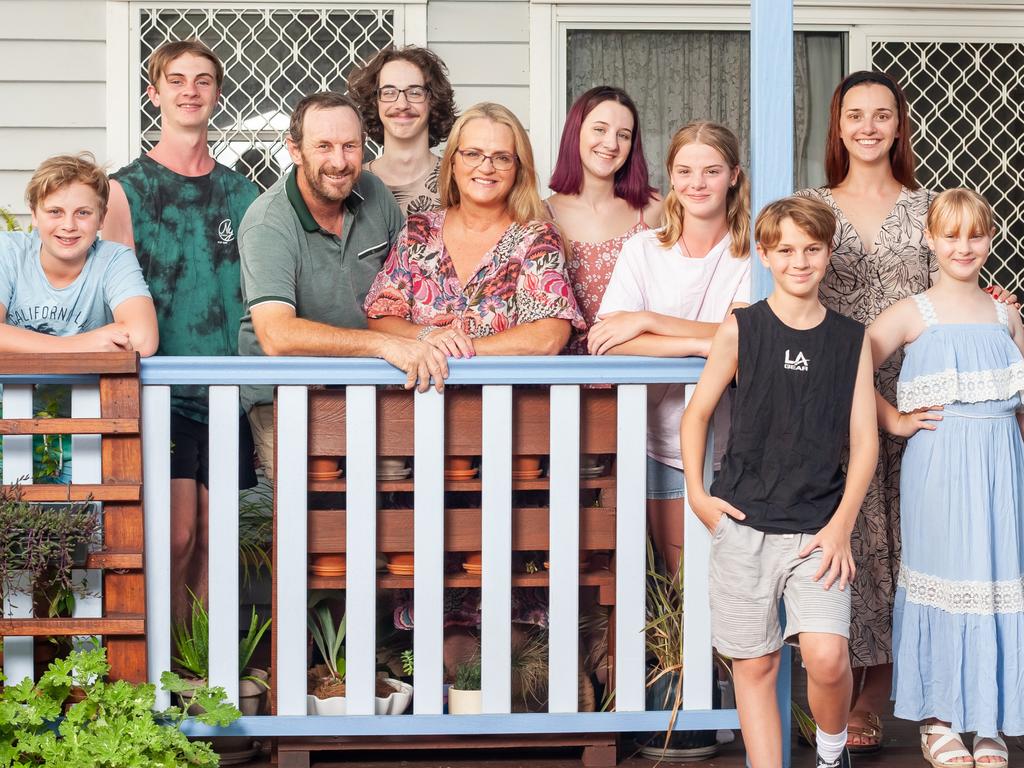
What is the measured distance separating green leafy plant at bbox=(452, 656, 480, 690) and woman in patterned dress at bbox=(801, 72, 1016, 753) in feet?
3.23

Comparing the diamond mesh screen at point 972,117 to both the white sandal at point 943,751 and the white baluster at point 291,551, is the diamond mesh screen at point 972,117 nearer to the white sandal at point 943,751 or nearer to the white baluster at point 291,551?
the white sandal at point 943,751

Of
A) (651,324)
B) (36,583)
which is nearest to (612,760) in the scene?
(651,324)

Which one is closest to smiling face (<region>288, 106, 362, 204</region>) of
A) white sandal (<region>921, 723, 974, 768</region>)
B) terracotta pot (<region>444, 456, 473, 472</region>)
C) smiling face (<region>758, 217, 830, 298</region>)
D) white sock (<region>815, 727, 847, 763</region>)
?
terracotta pot (<region>444, 456, 473, 472</region>)

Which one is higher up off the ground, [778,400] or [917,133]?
[917,133]

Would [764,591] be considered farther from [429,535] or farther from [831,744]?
[429,535]

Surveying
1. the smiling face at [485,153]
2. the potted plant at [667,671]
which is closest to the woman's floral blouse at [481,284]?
the smiling face at [485,153]

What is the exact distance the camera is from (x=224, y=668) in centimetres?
307

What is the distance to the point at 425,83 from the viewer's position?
158 inches

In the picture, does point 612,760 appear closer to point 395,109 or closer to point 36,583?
point 36,583

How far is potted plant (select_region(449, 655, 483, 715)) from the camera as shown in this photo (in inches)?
123

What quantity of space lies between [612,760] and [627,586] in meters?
0.46

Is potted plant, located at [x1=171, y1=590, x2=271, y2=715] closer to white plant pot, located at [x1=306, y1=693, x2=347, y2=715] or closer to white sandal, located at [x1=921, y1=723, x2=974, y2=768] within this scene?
white plant pot, located at [x1=306, y1=693, x2=347, y2=715]

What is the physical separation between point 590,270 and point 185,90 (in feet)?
4.42

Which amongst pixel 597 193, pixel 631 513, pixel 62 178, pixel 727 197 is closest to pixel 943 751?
pixel 631 513
